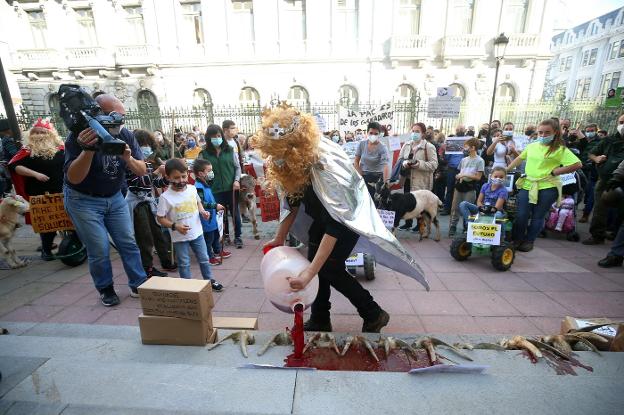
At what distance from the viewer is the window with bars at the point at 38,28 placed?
21375 millimetres

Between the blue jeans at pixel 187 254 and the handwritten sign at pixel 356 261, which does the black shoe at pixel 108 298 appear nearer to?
the blue jeans at pixel 187 254

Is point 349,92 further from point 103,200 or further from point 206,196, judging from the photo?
point 103,200

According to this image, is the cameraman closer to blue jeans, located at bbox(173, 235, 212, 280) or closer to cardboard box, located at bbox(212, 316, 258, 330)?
blue jeans, located at bbox(173, 235, 212, 280)

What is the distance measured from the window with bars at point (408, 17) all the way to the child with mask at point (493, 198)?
1825cm

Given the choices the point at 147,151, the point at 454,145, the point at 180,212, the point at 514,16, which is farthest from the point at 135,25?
the point at 514,16

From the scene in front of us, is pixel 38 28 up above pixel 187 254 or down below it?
above

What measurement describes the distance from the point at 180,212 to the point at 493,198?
459 cm

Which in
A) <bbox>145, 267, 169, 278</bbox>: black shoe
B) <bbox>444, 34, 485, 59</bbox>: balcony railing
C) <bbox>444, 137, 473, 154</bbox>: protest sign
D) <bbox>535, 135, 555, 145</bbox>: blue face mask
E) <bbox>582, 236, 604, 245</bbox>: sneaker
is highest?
<bbox>444, 34, 485, 59</bbox>: balcony railing

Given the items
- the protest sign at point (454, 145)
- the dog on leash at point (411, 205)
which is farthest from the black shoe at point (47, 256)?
the protest sign at point (454, 145)

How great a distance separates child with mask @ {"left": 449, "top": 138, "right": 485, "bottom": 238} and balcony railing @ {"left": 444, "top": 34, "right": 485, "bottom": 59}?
16.6 meters

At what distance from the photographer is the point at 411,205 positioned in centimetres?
517

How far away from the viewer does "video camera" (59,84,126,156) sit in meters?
2.20

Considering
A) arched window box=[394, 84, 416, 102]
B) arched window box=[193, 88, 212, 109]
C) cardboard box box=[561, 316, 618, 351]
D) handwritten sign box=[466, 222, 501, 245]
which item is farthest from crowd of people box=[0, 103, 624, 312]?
arched window box=[193, 88, 212, 109]

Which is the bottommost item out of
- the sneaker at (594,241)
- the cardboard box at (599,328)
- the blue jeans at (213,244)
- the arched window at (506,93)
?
the sneaker at (594,241)
